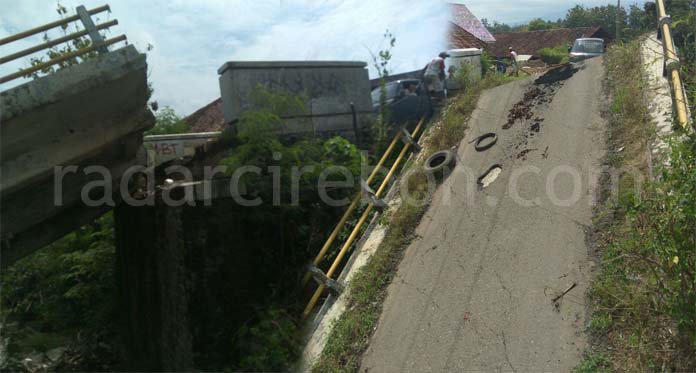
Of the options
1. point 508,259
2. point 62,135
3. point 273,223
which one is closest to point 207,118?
point 273,223

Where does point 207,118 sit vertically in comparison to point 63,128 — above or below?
below

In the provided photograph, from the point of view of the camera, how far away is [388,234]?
29.3 feet

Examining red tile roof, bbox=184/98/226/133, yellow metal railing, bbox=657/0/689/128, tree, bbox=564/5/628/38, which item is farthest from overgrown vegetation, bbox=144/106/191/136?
tree, bbox=564/5/628/38

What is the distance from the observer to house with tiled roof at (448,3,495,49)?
55.8 feet

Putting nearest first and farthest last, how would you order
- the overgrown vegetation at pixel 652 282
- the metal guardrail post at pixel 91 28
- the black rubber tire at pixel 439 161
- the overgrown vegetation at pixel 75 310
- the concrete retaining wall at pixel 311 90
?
the overgrown vegetation at pixel 652 282 → the metal guardrail post at pixel 91 28 → the black rubber tire at pixel 439 161 → the concrete retaining wall at pixel 311 90 → the overgrown vegetation at pixel 75 310

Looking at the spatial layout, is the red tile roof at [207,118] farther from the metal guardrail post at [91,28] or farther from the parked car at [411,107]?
the metal guardrail post at [91,28]

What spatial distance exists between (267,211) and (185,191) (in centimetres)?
129

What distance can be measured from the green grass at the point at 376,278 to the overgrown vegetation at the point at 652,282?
2740mm

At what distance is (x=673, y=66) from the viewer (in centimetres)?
802

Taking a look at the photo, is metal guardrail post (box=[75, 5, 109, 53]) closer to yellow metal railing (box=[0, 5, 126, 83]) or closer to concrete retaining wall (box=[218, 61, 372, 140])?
yellow metal railing (box=[0, 5, 126, 83])

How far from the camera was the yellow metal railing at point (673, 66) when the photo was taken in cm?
→ 669

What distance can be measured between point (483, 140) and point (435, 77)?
108 inches

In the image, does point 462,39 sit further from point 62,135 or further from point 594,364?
point 594,364

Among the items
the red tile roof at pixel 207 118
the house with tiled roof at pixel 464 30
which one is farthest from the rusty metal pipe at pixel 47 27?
the red tile roof at pixel 207 118
